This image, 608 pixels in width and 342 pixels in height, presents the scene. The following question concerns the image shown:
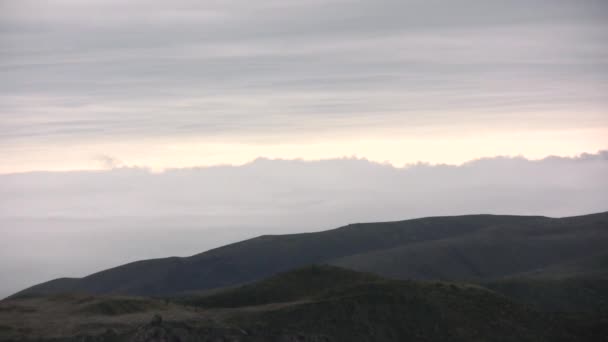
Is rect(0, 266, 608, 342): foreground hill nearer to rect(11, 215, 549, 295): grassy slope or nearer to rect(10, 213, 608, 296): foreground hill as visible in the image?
rect(10, 213, 608, 296): foreground hill

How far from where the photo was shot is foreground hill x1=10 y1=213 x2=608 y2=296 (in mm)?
161625

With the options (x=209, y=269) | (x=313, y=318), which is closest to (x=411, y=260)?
(x=209, y=269)

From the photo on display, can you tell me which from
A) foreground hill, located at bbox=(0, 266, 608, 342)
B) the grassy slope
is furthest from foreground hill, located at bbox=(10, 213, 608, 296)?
foreground hill, located at bbox=(0, 266, 608, 342)

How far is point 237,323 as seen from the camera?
7831 cm

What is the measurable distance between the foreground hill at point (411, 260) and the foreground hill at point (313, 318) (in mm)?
59122

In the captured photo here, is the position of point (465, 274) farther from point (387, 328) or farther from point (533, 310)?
point (387, 328)

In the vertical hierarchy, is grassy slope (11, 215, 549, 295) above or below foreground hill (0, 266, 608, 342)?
above

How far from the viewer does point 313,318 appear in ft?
265

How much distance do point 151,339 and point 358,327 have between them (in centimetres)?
1913

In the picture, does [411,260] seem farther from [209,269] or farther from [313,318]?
[313,318]

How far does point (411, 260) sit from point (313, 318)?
273 feet

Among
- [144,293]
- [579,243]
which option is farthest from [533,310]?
[144,293]

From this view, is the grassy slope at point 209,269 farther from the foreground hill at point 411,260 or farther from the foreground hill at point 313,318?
the foreground hill at point 313,318

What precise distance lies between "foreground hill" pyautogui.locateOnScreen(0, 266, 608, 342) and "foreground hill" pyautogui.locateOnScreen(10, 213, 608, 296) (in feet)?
194
